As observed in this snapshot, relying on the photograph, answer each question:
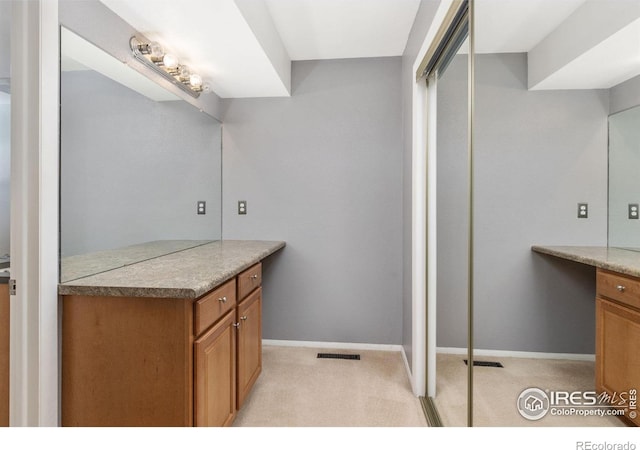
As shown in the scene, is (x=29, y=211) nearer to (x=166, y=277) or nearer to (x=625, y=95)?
(x=166, y=277)

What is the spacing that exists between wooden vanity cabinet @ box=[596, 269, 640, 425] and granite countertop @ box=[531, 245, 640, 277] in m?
0.01

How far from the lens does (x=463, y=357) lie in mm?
1435

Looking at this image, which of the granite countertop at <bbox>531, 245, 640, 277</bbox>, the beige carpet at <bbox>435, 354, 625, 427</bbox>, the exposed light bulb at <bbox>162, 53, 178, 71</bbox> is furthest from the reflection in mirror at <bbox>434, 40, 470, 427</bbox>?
the exposed light bulb at <bbox>162, 53, 178, 71</bbox>

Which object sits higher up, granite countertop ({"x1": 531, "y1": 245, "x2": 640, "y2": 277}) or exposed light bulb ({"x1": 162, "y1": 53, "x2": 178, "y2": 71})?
exposed light bulb ({"x1": 162, "y1": 53, "x2": 178, "y2": 71})

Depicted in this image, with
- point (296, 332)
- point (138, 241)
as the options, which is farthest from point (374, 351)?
point (138, 241)

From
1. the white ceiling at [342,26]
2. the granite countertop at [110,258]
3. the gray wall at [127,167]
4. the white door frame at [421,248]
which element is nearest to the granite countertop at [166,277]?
the granite countertop at [110,258]

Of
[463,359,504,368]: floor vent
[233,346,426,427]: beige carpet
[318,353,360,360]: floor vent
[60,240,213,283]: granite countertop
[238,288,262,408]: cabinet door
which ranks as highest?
[60,240,213,283]: granite countertop

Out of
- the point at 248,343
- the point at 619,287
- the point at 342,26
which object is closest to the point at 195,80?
the point at 342,26

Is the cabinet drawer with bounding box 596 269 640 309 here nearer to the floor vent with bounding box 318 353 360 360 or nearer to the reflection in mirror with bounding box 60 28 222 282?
the reflection in mirror with bounding box 60 28 222 282

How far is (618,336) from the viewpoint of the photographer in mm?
593

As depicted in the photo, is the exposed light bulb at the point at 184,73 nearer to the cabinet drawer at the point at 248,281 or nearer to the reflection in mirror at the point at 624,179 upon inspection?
the cabinet drawer at the point at 248,281

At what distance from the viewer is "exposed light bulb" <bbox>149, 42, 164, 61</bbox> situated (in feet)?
5.99

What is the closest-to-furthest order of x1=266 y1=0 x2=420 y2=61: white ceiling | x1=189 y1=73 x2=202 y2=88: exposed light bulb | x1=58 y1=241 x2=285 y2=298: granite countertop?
x1=58 y1=241 x2=285 y2=298: granite countertop
x1=266 y1=0 x2=420 y2=61: white ceiling
x1=189 y1=73 x2=202 y2=88: exposed light bulb

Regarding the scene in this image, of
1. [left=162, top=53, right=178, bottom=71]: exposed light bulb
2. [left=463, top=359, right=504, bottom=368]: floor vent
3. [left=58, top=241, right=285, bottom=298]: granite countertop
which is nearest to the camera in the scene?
[left=463, top=359, right=504, bottom=368]: floor vent
